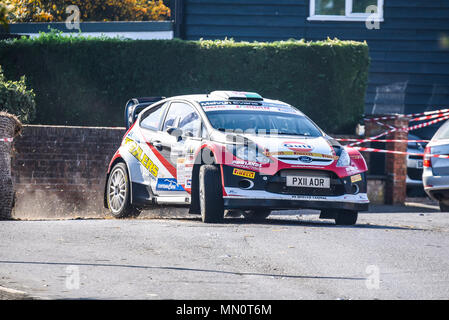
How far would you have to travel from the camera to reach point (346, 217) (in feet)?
37.7

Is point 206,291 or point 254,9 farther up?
point 254,9

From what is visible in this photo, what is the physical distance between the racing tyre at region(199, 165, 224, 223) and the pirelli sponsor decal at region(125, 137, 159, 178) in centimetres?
128

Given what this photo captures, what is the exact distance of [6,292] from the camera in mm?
6637

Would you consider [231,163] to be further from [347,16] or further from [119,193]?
[347,16]

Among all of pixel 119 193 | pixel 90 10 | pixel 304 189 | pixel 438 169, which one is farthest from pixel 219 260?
pixel 90 10

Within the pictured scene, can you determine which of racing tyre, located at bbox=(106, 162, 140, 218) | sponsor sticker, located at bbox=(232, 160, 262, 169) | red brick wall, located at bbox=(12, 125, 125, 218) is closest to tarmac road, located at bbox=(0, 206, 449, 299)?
sponsor sticker, located at bbox=(232, 160, 262, 169)

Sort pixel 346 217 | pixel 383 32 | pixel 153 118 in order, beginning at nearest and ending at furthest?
1. pixel 346 217
2. pixel 153 118
3. pixel 383 32

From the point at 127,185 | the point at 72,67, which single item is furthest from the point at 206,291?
the point at 72,67

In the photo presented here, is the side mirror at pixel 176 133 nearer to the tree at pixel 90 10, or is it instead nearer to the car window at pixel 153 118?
the car window at pixel 153 118

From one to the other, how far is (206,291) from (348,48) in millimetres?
12115

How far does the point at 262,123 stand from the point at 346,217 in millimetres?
1559

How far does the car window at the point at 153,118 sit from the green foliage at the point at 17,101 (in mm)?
3712

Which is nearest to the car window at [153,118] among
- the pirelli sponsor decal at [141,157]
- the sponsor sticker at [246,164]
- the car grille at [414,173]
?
the pirelli sponsor decal at [141,157]
